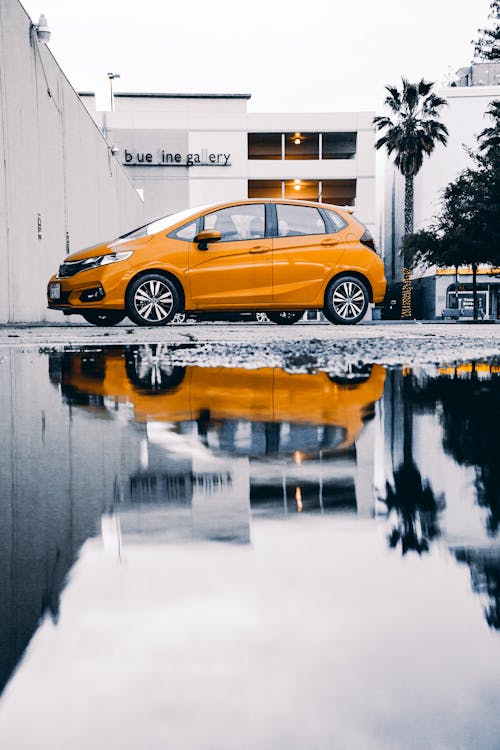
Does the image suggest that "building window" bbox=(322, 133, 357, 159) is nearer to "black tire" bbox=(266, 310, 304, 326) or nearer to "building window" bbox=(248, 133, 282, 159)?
"building window" bbox=(248, 133, 282, 159)

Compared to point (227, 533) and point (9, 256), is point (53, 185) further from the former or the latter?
point (227, 533)

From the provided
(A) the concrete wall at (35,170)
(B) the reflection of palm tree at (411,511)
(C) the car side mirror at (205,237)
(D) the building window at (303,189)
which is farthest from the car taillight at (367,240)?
(D) the building window at (303,189)

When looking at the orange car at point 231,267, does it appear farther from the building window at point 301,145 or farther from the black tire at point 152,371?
the building window at point 301,145

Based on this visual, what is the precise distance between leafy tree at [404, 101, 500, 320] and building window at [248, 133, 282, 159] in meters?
13.1

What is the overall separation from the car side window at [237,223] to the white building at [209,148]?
4477 centimetres

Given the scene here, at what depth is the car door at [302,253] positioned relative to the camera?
12227 millimetres

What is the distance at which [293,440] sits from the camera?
8.77ft

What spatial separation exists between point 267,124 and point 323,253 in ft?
152

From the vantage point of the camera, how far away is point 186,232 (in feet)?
39.3

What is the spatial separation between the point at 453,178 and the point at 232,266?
171 feet

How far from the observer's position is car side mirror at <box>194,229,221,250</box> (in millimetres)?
11672

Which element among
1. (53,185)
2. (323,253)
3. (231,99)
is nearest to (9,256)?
(53,185)

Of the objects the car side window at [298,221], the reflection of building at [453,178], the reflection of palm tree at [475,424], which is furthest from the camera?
the reflection of building at [453,178]

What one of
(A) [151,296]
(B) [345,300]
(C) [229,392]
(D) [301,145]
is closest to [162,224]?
(A) [151,296]
